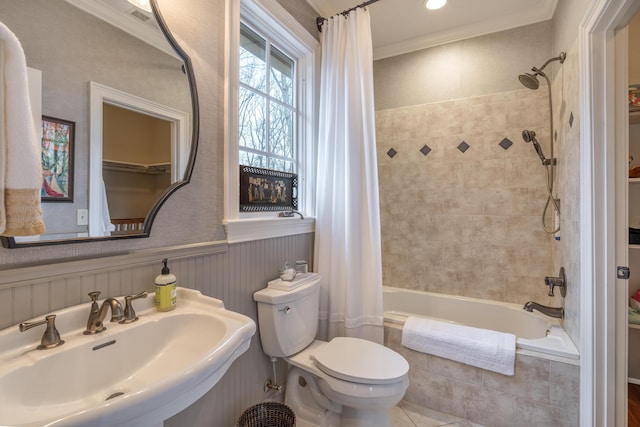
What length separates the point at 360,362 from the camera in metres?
1.40

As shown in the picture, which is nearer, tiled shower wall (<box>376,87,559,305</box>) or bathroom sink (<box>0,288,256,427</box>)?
bathroom sink (<box>0,288,256,427</box>)

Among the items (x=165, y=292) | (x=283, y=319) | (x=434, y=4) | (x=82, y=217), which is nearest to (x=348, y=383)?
(x=283, y=319)

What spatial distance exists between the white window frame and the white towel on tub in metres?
0.95

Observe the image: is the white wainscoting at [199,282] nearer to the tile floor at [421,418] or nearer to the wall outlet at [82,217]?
the wall outlet at [82,217]

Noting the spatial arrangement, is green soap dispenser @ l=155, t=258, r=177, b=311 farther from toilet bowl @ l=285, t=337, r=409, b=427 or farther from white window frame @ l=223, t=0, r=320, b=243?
toilet bowl @ l=285, t=337, r=409, b=427

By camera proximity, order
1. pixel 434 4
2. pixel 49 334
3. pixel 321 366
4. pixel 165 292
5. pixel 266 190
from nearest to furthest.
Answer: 1. pixel 49 334
2. pixel 165 292
3. pixel 321 366
4. pixel 266 190
5. pixel 434 4

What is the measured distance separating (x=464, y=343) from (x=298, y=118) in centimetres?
176

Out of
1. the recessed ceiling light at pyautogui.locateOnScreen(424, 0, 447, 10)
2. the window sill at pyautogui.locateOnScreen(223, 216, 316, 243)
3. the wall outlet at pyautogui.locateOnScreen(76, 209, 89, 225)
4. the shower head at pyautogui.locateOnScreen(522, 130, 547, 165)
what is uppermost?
the recessed ceiling light at pyautogui.locateOnScreen(424, 0, 447, 10)

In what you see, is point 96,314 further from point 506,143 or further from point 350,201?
point 506,143

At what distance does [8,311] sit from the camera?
2.48 ft

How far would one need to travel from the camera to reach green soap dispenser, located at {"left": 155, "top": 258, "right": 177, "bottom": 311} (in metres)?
1.02

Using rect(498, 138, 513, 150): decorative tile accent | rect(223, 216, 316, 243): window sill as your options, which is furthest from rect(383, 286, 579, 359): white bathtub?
rect(498, 138, 513, 150): decorative tile accent

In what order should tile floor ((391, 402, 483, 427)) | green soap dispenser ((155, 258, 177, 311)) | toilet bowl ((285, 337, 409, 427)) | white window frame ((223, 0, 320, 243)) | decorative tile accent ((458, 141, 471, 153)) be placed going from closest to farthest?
green soap dispenser ((155, 258, 177, 311)) → toilet bowl ((285, 337, 409, 427)) → white window frame ((223, 0, 320, 243)) → tile floor ((391, 402, 483, 427)) → decorative tile accent ((458, 141, 471, 153))

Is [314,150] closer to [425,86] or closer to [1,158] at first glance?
[425,86]
